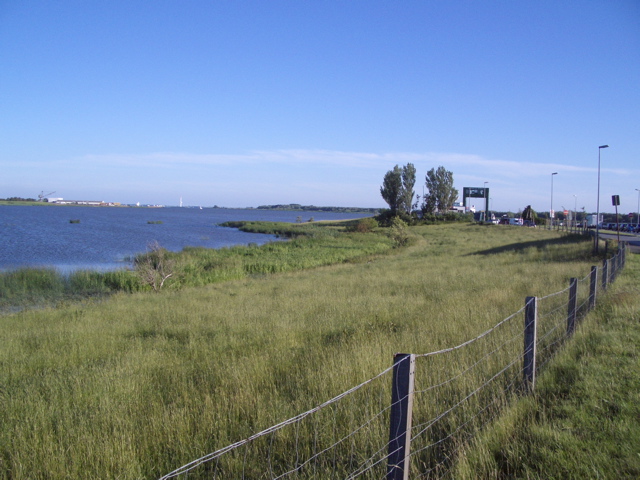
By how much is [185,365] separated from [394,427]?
487cm

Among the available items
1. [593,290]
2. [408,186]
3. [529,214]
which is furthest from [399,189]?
[593,290]

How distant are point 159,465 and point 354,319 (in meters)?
6.23

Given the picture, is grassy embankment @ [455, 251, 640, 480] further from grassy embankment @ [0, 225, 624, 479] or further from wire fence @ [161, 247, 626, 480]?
grassy embankment @ [0, 225, 624, 479]

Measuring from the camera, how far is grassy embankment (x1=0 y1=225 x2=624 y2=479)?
4609 millimetres

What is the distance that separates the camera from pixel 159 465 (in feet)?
14.3

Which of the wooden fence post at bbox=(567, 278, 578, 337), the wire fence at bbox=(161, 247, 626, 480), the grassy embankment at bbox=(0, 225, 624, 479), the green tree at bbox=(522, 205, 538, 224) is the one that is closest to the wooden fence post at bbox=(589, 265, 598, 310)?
the grassy embankment at bbox=(0, 225, 624, 479)

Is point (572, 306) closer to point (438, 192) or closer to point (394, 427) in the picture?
point (394, 427)

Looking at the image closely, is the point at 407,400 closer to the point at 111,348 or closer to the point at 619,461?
the point at 619,461

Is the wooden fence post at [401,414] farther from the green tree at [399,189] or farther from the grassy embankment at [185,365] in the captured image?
the green tree at [399,189]

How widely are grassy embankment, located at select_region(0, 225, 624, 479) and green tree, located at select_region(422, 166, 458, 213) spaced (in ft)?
287

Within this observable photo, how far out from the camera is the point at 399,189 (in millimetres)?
93938

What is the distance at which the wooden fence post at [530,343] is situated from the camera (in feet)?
17.9

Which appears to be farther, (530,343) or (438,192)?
(438,192)

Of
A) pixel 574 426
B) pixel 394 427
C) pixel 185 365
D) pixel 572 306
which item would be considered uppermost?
pixel 572 306
